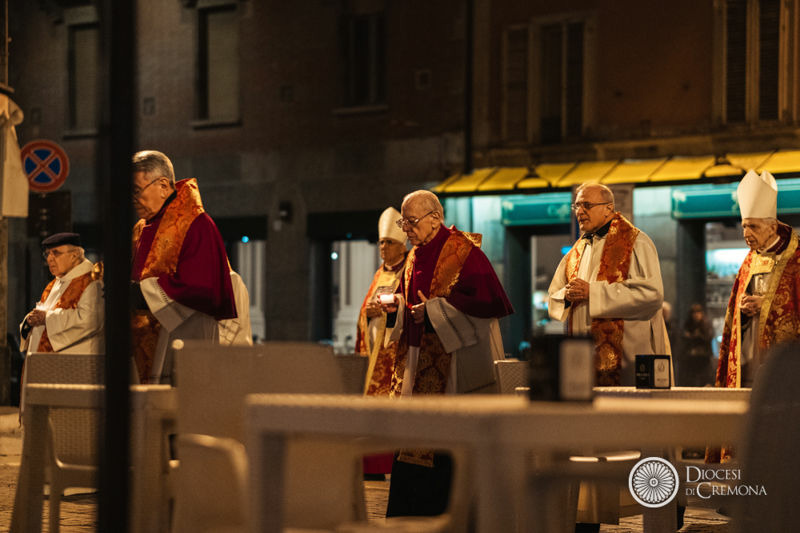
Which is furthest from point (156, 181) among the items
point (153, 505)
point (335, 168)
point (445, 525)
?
point (335, 168)

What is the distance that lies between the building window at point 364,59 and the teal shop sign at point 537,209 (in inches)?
125

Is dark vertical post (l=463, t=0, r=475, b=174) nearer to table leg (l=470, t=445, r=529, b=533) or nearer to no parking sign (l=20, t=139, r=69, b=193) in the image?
no parking sign (l=20, t=139, r=69, b=193)

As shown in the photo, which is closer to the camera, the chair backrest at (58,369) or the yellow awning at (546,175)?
the chair backrest at (58,369)

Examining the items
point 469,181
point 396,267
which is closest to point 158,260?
point 396,267

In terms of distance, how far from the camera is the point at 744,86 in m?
18.3

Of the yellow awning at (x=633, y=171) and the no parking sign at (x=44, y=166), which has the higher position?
the yellow awning at (x=633, y=171)

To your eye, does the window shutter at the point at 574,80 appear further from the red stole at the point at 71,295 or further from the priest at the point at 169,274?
the priest at the point at 169,274

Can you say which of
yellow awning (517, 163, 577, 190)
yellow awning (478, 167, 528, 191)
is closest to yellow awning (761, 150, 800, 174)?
yellow awning (517, 163, 577, 190)

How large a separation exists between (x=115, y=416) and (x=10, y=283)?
23012 mm

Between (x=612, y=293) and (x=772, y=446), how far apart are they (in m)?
4.61

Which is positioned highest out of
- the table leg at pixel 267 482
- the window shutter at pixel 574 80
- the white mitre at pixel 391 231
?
the window shutter at pixel 574 80

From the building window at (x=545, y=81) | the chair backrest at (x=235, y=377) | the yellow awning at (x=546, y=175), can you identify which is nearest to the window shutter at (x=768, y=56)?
the building window at (x=545, y=81)

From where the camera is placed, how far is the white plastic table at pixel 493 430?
258cm

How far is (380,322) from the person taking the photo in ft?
33.9
